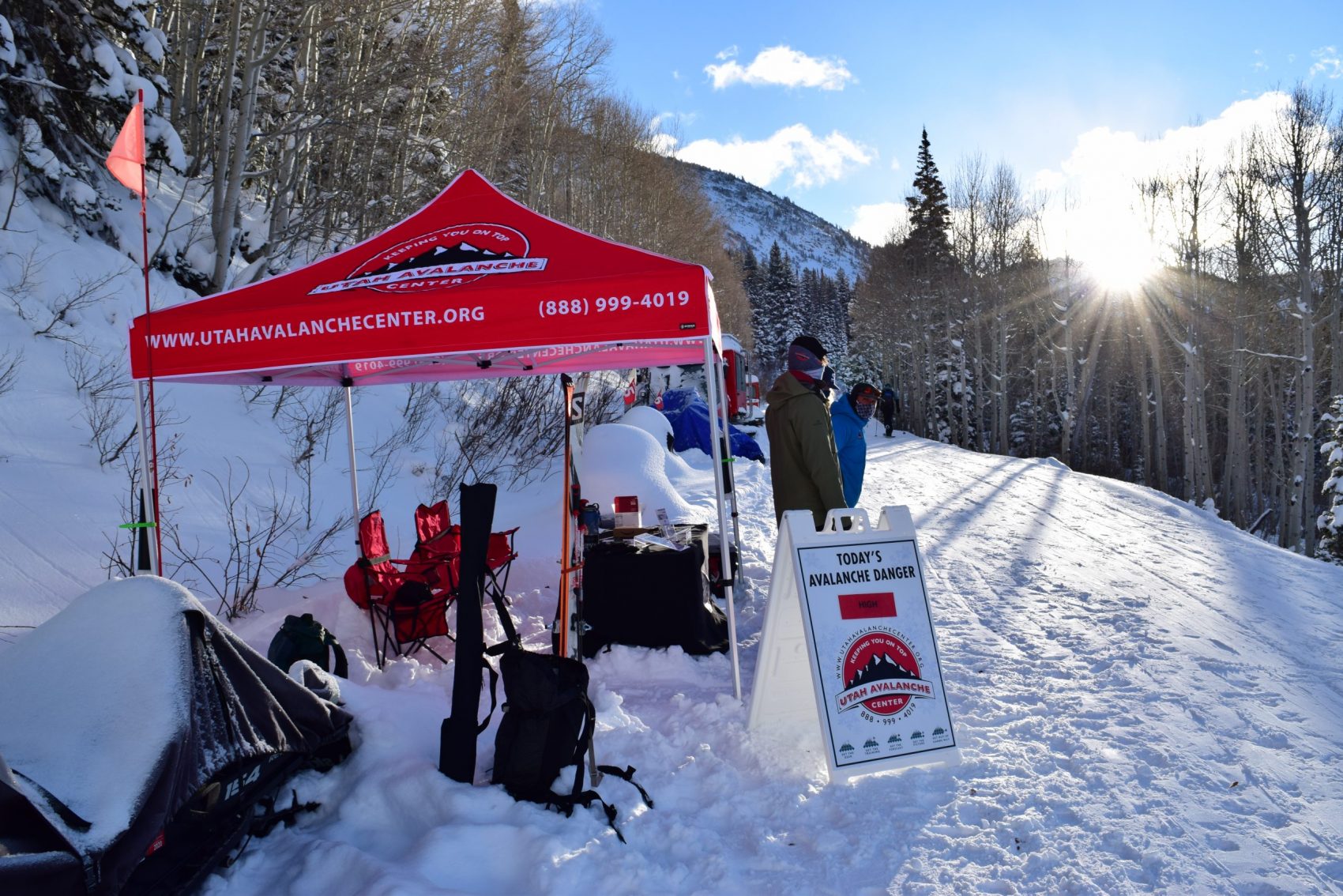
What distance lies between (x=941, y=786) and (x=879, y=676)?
50cm

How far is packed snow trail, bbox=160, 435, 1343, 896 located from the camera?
2.66 metres

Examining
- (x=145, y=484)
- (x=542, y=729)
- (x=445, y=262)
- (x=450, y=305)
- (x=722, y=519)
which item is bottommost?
(x=542, y=729)

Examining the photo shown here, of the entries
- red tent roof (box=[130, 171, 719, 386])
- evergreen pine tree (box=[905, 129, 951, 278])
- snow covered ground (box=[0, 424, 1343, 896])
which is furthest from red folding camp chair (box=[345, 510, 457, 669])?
evergreen pine tree (box=[905, 129, 951, 278])

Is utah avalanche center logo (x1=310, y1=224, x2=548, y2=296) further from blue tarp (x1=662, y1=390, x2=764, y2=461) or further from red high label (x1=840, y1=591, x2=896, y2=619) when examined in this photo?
blue tarp (x1=662, y1=390, x2=764, y2=461)

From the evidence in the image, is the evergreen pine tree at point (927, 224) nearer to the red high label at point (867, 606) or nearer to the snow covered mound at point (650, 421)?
the snow covered mound at point (650, 421)

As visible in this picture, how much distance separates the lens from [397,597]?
466 centimetres

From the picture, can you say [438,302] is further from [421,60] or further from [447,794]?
[421,60]

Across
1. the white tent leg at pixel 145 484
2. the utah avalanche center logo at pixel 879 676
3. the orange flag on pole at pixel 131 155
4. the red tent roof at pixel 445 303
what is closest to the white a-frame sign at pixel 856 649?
the utah avalanche center logo at pixel 879 676

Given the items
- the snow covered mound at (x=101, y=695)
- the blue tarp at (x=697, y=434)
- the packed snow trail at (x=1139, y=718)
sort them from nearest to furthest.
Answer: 1. the snow covered mound at (x=101, y=695)
2. the packed snow trail at (x=1139, y=718)
3. the blue tarp at (x=697, y=434)

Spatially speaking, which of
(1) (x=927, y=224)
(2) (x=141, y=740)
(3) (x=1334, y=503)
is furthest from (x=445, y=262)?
(1) (x=927, y=224)

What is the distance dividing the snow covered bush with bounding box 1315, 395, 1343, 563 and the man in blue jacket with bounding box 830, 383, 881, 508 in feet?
57.4

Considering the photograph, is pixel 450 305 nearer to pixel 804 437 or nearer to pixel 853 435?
pixel 804 437

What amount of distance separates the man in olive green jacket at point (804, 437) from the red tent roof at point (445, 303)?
2.10 ft

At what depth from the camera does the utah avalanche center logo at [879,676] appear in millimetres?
3389
